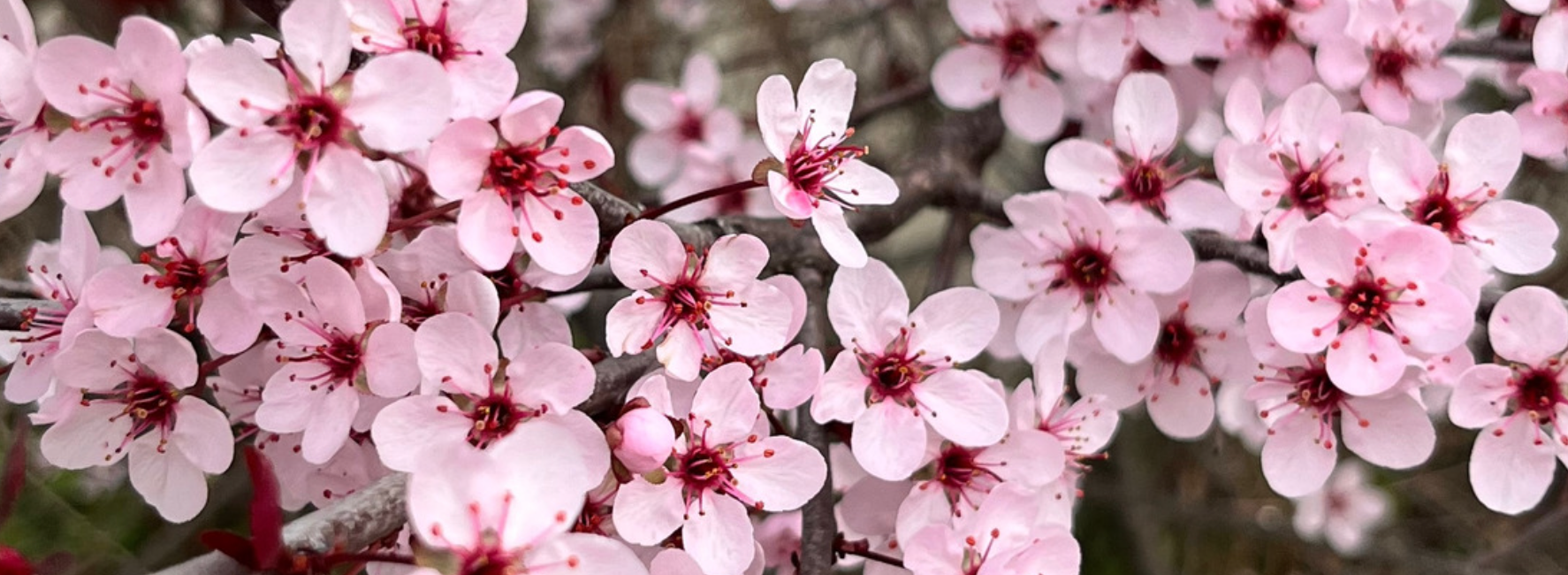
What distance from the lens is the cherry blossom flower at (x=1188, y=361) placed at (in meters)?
0.95

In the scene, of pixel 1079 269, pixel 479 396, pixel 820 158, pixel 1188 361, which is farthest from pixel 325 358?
pixel 1188 361

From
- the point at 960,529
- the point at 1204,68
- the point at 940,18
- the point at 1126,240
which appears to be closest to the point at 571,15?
the point at 940,18

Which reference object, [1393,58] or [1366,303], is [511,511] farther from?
[1393,58]

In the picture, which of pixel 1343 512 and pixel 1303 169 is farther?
pixel 1343 512

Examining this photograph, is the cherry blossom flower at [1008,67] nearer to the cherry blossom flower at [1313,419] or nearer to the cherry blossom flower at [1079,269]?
the cherry blossom flower at [1079,269]

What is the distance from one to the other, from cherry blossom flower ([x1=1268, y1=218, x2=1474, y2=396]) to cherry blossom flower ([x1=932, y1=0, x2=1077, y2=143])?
0.44 metres

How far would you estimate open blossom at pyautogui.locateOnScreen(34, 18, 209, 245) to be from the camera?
24.9 inches

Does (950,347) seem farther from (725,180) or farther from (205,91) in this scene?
(725,180)

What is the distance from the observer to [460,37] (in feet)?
2.32

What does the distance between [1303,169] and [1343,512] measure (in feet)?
4.22

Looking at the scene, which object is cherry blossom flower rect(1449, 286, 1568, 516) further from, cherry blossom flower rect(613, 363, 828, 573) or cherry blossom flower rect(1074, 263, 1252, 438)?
cherry blossom flower rect(613, 363, 828, 573)

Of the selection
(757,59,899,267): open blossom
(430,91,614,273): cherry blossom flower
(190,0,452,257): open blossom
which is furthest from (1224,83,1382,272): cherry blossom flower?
(190,0,452,257): open blossom

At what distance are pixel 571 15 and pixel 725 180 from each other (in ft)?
2.58

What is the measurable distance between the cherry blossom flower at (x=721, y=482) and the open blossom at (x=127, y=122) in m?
Answer: 0.33
